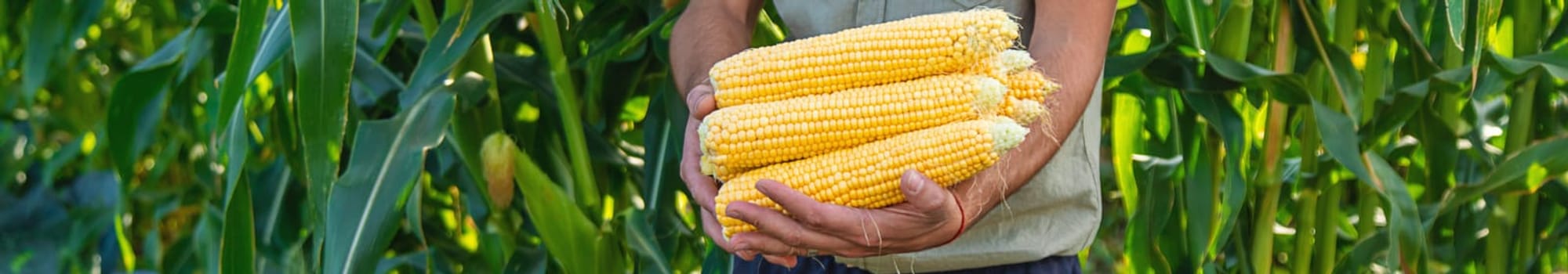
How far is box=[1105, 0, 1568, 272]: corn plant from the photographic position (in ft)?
4.55

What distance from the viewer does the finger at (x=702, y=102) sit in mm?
889

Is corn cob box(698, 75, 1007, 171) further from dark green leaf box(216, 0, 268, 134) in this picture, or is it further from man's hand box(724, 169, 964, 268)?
dark green leaf box(216, 0, 268, 134)

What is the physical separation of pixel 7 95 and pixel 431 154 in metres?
1.08

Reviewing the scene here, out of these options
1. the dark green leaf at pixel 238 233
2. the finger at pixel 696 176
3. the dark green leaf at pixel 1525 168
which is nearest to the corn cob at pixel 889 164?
the finger at pixel 696 176

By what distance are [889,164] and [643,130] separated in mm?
841

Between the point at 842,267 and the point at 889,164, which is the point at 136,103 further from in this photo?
the point at 889,164

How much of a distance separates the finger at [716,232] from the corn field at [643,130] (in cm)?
35

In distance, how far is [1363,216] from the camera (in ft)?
5.58

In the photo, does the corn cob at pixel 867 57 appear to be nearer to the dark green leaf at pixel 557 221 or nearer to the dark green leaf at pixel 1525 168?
the dark green leaf at pixel 557 221

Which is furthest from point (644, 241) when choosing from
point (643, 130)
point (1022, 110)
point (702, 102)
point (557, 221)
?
point (1022, 110)

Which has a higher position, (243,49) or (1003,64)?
(1003,64)

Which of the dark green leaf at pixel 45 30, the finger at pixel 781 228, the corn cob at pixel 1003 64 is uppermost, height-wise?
the corn cob at pixel 1003 64

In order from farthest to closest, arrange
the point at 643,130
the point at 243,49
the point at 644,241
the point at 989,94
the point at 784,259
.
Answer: the point at 643,130
the point at 644,241
the point at 243,49
the point at 784,259
the point at 989,94

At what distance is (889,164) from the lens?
32.8 inches
